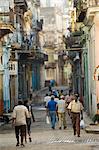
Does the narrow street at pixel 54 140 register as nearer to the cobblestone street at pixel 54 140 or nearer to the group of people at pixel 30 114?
the cobblestone street at pixel 54 140

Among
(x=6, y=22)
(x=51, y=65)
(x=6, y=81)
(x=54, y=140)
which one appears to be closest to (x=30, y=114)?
(x=54, y=140)

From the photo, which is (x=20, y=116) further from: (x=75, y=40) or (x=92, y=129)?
(x=75, y=40)

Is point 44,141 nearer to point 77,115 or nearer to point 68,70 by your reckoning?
point 77,115

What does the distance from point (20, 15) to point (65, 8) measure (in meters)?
49.7

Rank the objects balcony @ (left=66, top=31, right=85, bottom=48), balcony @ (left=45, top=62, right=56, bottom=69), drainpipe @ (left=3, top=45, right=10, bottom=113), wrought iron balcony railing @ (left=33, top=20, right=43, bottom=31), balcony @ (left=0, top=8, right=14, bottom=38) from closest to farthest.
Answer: balcony @ (left=0, top=8, right=14, bottom=38), drainpipe @ (left=3, top=45, right=10, bottom=113), balcony @ (left=66, top=31, right=85, bottom=48), wrought iron balcony railing @ (left=33, top=20, right=43, bottom=31), balcony @ (left=45, top=62, right=56, bottom=69)

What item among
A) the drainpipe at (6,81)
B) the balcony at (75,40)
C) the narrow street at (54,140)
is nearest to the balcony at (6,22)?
the drainpipe at (6,81)

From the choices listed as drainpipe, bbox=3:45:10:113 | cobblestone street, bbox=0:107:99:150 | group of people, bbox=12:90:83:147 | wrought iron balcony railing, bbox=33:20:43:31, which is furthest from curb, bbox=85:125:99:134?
wrought iron balcony railing, bbox=33:20:43:31

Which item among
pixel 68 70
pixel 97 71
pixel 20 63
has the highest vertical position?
pixel 97 71

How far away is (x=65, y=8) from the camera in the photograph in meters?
97.0

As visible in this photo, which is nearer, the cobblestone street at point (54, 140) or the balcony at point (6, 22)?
the cobblestone street at point (54, 140)

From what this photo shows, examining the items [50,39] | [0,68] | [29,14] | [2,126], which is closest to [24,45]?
[29,14]

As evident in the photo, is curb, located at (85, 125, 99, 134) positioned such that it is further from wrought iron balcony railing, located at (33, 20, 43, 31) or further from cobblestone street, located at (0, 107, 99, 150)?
wrought iron balcony railing, located at (33, 20, 43, 31)

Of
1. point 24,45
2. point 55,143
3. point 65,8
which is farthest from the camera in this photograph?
point 65,8

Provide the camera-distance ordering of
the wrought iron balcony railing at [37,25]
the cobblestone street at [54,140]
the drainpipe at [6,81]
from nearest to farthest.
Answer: the cobblestone street at [54,140]
the drainpipe at [6,81]
the wrought iron balcony railing at [37,25]
